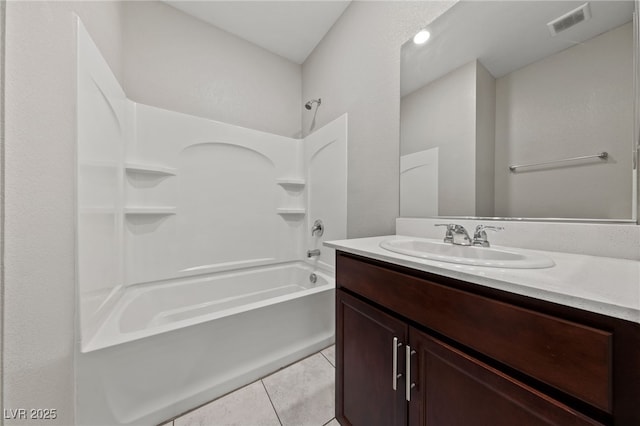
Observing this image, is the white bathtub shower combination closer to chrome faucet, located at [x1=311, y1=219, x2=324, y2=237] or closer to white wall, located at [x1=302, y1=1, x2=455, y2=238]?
chrome faucet, located at [x1=311, y1=219, x2=324, y2=237]

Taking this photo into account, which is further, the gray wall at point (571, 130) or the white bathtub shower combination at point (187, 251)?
the white bathtub shower combination at point (187, 251)

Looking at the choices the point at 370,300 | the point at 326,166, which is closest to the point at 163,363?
the point at 370,300

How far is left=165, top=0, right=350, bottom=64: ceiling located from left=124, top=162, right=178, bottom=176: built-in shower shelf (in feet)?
4.40

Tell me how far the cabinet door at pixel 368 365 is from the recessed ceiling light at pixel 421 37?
146 cm

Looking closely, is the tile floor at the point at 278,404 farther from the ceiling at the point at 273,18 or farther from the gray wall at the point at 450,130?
the ceiling at the point at 273,18

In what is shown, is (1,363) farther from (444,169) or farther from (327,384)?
(444,169)

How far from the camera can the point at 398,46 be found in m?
1.35

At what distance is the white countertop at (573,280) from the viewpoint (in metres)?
0.36

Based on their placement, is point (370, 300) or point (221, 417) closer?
point (370, 300)

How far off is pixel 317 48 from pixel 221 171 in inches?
61.0

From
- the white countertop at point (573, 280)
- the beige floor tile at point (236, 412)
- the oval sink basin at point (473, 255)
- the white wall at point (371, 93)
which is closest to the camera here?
the white countertop at point (573, 280)

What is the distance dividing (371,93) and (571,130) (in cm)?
110

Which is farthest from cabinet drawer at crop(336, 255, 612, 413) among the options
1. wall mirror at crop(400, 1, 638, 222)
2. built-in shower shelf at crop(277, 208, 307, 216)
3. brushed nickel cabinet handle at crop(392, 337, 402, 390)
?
built-in shower shelf at crop(277, 208, 307, 216)

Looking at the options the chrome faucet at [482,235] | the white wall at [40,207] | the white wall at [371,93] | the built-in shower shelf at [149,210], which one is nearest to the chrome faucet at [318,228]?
the white wall at [371,93]
